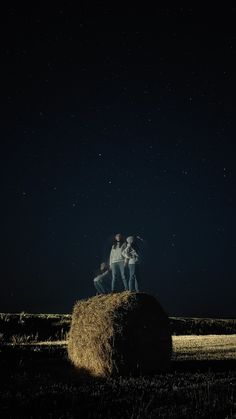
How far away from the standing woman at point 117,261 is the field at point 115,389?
2.87m

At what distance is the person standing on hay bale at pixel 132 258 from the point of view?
14.8 metres

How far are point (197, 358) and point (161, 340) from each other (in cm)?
214

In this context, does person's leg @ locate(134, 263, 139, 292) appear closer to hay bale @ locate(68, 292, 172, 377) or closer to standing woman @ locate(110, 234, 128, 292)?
standing woman @ locate(110, 234, 128, 292)

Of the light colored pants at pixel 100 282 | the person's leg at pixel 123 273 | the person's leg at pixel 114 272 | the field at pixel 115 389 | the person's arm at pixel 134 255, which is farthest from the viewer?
the light colored pants at pixel 100 282

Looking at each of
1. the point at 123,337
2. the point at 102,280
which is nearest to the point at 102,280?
the point at 102,280

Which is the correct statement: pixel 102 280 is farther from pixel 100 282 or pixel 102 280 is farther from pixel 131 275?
pixel 131 275

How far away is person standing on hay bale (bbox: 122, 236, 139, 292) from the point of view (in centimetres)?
1484

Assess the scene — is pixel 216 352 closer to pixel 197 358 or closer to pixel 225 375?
pixel 197 358

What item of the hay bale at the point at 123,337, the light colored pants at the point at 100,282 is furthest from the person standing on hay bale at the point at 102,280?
the hay bale at the point at 123,337

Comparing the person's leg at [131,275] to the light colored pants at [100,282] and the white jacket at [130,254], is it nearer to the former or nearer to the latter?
the white jacket at [130,254]

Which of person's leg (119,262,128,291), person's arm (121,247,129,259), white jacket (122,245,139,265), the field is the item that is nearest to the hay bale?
the field

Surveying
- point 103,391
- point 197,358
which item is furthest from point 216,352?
point 103,391

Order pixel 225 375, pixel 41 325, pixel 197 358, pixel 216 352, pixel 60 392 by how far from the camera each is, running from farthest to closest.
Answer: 1. pixel 41 325
2. pixel 216 352
3. pixel 197 358
4. pixel 225 375
5. pixel 60 392

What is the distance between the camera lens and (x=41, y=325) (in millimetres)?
20484
